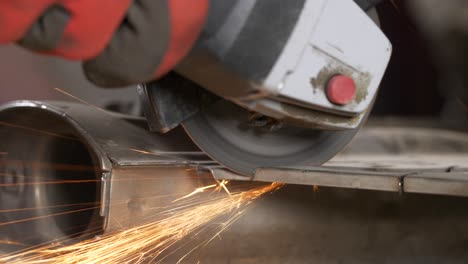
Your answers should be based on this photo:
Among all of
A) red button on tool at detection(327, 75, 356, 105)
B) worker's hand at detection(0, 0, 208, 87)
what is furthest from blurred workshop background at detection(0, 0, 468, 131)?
worker's hand at detection(0, 0, 208, 87)

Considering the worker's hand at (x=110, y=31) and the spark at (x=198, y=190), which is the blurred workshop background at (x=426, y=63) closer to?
the spark at (x=198, y=190)

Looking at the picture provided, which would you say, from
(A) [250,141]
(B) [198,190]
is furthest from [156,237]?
(A) [250,141]

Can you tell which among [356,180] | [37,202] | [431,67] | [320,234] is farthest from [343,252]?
[431,67]

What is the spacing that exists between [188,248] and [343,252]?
41cm

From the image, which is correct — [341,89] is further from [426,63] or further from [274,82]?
[426,63]

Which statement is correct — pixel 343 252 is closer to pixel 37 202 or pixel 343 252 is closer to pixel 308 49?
pixel 308 49

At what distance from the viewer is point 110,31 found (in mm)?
944

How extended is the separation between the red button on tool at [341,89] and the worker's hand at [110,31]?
0.36m

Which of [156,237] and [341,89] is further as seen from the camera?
[156,237]

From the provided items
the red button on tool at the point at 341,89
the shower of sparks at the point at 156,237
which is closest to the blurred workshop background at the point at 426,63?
the shower of sparks at the point at 156,237

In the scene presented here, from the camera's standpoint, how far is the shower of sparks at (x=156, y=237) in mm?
1570

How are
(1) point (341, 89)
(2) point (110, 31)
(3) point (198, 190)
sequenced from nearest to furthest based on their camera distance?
(2) point (110, 31) → (1) point (341, 89) → (3) point (198, 190)

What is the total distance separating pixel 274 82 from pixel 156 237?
618mm

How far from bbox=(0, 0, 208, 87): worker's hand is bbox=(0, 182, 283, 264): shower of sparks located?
563mm
